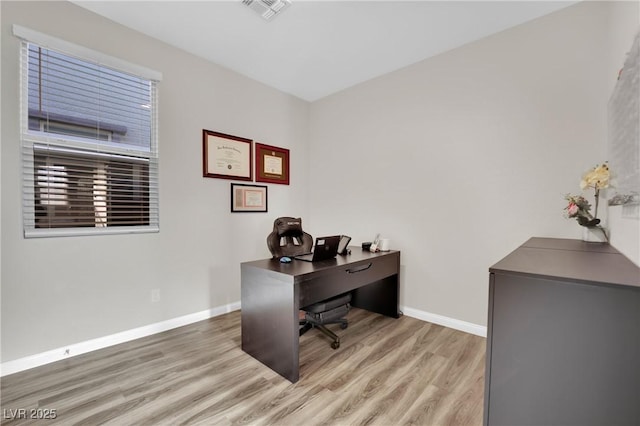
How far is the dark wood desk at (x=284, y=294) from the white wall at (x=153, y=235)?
1.03 meters

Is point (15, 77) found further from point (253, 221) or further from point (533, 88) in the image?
point (533, 88)

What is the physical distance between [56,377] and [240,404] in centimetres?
141

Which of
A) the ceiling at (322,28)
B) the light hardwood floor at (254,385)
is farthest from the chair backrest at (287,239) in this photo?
the ceiling at (322,28)

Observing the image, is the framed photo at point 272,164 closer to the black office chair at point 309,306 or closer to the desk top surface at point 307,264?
the black office chair at point 309,306

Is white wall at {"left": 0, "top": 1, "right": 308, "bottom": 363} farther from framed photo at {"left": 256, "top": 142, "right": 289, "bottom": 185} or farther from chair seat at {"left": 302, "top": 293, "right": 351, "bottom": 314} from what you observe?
chair seat at {"left": 302, "top": 293, "right": 351, "bottom": 314}

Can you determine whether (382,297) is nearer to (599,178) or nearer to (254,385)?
(254,385)

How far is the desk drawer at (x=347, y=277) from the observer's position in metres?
2.00

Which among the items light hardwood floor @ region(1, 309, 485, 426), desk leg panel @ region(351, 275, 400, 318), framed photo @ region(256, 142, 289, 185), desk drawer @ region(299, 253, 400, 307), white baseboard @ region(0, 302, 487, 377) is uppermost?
framed photo @ region(256, 142, 289, 185)

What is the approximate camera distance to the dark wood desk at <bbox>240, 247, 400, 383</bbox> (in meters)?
1.89

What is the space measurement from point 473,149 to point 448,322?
5.80 feet

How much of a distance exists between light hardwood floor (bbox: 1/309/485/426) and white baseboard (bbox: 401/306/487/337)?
0.27ft

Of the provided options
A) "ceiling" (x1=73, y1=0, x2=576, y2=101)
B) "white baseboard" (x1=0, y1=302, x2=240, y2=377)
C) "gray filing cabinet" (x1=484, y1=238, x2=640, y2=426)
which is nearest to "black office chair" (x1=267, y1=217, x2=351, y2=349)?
"white baseboard" (x1=0, y1=302, x2=240, y2=377)

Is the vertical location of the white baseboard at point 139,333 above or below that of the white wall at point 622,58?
below

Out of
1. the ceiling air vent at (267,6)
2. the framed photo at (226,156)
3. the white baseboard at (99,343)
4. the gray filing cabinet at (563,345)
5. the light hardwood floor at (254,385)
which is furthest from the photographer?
the framed photo at (226,156)
